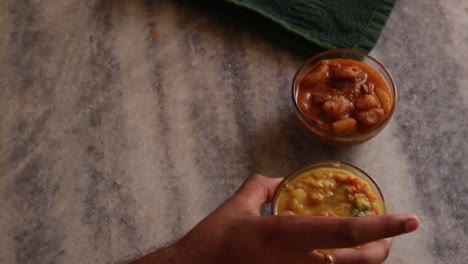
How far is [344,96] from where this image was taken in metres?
1.44

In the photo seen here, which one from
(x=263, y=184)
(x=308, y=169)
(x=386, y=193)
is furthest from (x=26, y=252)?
(x=386, y=193)

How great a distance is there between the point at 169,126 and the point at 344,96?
0.46 meters

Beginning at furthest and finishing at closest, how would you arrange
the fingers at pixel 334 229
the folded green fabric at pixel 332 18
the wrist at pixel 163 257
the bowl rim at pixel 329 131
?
the folded green fabric at pixel 332 18
the bowl rim at pixel 329 131
the wrist at pixel 163 257
the fingers at pixel 334 229

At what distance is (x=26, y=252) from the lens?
1.44 m

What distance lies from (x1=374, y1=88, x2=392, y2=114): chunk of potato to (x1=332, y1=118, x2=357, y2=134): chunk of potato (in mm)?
87

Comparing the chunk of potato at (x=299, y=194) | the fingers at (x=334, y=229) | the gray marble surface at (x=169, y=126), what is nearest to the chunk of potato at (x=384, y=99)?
the gray marble surface at (x=169, y=126)

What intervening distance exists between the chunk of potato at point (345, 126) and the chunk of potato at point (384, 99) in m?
0.09

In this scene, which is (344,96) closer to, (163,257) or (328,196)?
(328,196)

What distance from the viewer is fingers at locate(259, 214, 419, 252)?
935 millimetres

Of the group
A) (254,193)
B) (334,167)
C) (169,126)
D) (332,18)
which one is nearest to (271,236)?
(254,193)

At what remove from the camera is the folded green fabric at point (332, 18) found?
1607mm

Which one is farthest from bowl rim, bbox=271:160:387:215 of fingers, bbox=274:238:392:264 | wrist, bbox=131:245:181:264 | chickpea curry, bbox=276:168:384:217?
wrist, bbox=131:245:181:264

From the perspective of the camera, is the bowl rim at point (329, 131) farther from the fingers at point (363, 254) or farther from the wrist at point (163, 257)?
the wrist at point (163, 257)

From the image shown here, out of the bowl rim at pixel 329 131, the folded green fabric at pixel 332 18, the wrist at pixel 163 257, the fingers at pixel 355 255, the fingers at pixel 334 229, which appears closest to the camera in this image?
the fingers at pixel 334 229
